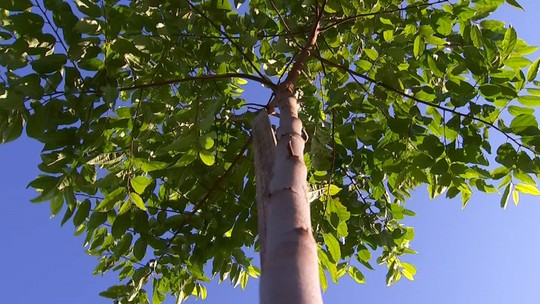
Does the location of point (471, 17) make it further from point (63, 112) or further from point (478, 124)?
point (63, 112)

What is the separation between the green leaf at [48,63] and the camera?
2.54 metres

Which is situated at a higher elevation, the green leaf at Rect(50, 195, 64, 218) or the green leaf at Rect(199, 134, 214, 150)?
the green leaf at Rect(50, 195, 64, 218)

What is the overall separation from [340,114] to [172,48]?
1.10m

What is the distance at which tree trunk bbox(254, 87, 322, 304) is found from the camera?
145 centimetres

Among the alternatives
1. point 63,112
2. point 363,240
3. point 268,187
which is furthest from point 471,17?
point 63,112

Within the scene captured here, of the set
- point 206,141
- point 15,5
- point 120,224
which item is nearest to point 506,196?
point 206,141

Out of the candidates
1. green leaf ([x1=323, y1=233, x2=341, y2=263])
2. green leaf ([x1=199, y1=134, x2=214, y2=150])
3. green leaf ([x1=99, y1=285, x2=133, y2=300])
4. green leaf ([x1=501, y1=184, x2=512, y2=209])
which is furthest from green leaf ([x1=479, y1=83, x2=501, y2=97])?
green leaf ([x1=99, y1=285, x2=133, y2=300])

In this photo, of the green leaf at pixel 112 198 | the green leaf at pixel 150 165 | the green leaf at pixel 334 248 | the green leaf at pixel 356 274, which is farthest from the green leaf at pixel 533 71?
the green leaf at pixel 112 198

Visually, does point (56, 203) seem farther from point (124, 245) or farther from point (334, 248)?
point (334, 248)

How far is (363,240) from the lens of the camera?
357 cm

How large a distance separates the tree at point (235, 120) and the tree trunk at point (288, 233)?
0.02 meters

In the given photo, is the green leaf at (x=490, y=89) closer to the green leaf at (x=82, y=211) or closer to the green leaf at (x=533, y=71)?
the green leaf at (x=533, y=71)

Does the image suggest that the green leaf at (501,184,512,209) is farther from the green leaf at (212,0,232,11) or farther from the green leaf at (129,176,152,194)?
the green leaf at (129,176,152,194)

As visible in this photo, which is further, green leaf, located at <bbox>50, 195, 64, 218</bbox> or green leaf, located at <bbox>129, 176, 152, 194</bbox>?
green leaf, located at <bbox>50, 195, 64, 218</bbox>
